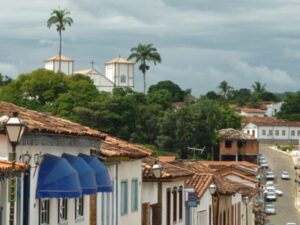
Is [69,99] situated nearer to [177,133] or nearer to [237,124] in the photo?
[177,133]

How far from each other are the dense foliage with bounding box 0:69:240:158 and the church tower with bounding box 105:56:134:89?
51090 millimetres

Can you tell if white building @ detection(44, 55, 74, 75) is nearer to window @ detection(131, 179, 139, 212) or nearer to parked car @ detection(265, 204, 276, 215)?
parked car @ detection(265, 204, 276, 215)

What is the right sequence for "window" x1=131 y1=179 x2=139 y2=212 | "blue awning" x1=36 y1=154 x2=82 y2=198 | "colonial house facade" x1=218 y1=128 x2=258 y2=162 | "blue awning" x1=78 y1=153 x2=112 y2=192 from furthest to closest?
"colonial house facade" x1=218 y1=128 x2=258 y2=162 → "window" x1=131 y1=179 x2=139 y2=212 → "blue awning" x1=78 y1=153 x2=112 y2=192 → "blue awning" x1=36 y1=154 x2=82 y2=198

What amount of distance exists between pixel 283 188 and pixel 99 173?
362 feet

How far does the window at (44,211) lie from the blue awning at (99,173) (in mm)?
2211

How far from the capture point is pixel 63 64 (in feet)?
600

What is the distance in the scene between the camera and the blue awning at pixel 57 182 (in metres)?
19.2

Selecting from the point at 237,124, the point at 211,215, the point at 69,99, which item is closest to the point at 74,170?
the point at 211,215

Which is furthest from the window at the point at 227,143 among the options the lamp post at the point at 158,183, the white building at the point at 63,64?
the lamp post at the point at 158,183

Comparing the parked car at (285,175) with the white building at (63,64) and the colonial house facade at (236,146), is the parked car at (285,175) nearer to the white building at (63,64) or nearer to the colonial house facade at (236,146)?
the colonial house facade at (236,146)

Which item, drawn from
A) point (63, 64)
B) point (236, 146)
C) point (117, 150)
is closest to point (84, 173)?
point (117, 150)

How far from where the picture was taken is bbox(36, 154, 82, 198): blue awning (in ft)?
63.1

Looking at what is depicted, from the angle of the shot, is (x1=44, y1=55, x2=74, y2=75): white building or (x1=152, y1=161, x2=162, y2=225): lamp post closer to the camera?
(x1=152, y1=161, x2=162, y2=225): lamp post

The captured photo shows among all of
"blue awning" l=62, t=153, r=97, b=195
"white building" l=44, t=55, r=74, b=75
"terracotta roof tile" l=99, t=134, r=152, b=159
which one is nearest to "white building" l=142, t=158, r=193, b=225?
"terracotta roof tile" l=99, t=134, r=152, b=159
